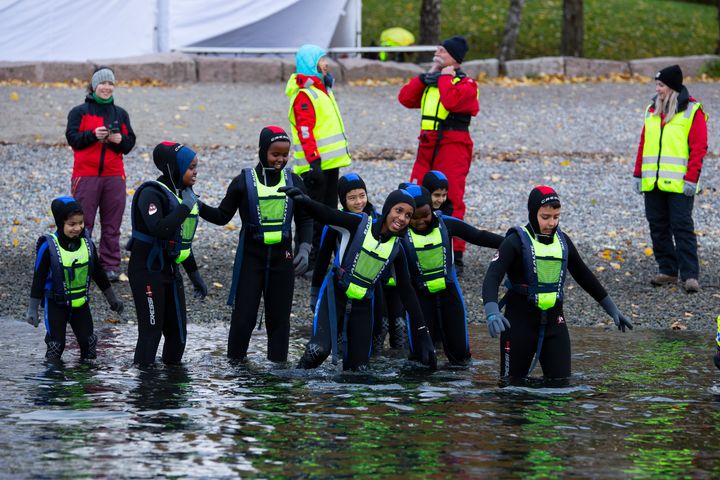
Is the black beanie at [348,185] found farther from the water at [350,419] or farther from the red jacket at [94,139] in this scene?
the red jacket at [94,139]

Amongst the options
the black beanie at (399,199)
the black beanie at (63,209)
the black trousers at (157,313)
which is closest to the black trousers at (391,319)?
the black beanie at (399,199)

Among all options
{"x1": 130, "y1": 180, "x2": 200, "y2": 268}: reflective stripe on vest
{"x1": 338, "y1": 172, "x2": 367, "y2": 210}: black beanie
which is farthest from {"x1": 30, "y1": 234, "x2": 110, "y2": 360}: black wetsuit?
{"x1": 338, "y1": 172, "x2": 367, "y2": 210}: black beanie

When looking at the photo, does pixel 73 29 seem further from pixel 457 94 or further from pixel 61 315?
pixel 61 315

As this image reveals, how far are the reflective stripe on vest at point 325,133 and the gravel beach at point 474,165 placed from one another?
1.29m

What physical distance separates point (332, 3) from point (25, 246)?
11.1m

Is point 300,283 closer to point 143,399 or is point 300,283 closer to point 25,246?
point 25,246

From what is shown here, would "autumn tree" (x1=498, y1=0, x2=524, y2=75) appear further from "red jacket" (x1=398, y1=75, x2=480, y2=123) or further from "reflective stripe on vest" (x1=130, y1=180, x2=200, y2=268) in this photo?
"reflective stripe on vest" (x1=130, y1=180, x2=200, y2=268)

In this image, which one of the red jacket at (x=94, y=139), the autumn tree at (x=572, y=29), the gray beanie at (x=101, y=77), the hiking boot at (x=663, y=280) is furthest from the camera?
the autumn tree at (x=572, y=29)

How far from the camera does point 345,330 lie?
934cm

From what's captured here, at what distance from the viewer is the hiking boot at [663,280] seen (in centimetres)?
1313

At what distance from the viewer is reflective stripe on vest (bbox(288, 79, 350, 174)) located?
12625 millimetres

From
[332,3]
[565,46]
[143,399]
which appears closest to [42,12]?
[332,3]

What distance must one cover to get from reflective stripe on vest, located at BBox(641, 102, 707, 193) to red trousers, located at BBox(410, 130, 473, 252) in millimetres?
1874

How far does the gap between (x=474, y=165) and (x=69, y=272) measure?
10.2 meters
